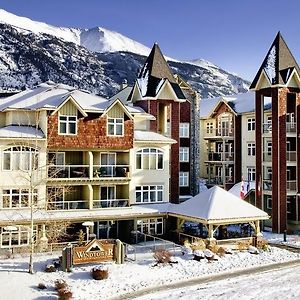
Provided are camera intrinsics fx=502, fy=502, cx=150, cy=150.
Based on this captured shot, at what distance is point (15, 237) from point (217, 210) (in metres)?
13.0

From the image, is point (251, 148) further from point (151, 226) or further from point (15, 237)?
point (15, 237)

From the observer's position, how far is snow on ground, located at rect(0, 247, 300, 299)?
23.3 meters

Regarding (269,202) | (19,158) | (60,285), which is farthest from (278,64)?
(60,285)

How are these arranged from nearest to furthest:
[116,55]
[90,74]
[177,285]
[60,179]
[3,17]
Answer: [177,285], [60,179], [90,74], [116,55], [3,17]

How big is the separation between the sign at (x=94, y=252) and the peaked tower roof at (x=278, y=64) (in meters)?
19.9

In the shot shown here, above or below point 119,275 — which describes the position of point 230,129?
above

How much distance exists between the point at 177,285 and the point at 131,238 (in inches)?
435

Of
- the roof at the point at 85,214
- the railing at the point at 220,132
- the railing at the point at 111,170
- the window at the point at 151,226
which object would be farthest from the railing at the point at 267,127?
the railing at the point at 111,170

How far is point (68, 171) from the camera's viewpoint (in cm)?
3441

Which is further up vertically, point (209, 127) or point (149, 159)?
point (209, 127)

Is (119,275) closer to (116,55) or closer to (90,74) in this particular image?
(90,74)

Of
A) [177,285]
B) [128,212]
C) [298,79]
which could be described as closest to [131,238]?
[128,212]

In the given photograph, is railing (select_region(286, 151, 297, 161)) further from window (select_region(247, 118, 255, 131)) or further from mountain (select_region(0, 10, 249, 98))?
mountain (select_region(0, 10, 249, 98))

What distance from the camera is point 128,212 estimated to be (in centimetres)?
3462
